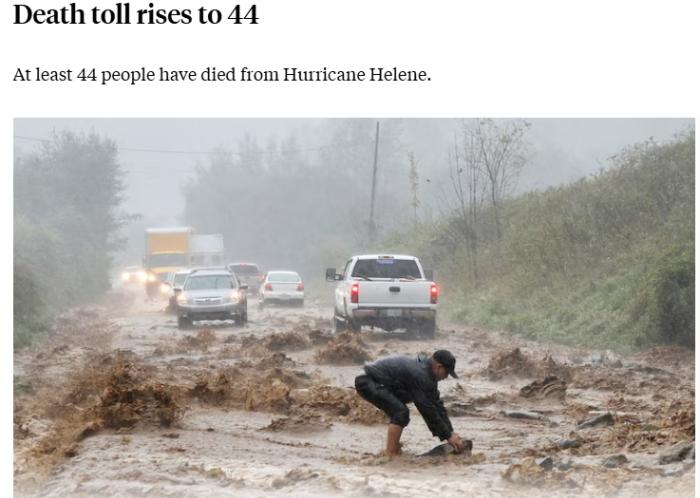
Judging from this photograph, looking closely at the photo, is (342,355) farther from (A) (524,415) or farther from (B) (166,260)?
(B) (166,260)

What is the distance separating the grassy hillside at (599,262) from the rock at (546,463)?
1059cm

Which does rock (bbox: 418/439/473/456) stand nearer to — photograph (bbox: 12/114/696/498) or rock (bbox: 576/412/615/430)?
photograph (bbox: 12/114/696/498)


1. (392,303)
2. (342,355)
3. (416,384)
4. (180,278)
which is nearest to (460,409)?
(416,384)

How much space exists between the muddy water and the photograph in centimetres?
4

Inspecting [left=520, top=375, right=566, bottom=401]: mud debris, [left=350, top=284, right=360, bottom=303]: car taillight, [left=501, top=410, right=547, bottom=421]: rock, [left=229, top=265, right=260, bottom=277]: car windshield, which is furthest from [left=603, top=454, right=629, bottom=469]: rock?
[left=229, top=265, right=260, bottom=277]: car windshield

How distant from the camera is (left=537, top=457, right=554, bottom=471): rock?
28.0 feet

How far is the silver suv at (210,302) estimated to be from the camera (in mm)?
27234

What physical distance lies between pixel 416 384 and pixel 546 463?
1339mm

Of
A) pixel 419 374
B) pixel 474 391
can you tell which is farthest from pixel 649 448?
pixel 474 391

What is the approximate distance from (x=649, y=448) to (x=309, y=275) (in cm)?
6398

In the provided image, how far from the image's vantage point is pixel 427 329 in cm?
2288

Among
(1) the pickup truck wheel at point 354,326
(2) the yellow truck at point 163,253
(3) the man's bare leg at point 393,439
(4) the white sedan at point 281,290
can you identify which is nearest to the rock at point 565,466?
(3) the man's bare leg at point 393,439

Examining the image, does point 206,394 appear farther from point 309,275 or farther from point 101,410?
point 309,275

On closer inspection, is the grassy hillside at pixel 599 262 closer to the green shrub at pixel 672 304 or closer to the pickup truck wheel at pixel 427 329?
the green shrub at pixel 672 304
